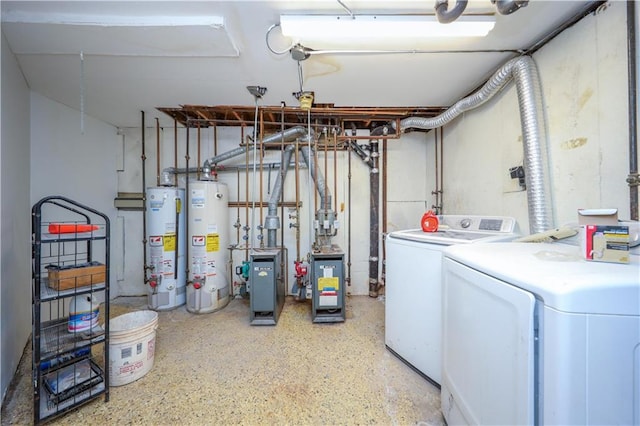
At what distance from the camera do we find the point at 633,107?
114cm

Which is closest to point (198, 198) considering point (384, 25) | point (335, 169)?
point (335, 169)

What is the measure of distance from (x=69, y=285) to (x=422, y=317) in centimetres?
223

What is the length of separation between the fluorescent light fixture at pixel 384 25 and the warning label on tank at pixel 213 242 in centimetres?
218

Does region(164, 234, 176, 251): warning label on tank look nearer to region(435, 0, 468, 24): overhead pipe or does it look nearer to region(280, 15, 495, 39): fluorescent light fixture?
region(280, 15, 495, 39): fluorescent light fixture

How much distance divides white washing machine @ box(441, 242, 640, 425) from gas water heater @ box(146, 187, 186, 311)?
298 cm

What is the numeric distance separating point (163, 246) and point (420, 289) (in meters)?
2.75

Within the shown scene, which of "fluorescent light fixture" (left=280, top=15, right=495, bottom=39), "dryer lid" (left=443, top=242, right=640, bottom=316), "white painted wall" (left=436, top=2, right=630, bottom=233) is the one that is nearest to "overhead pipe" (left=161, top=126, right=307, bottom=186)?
"fluorescent light fixture" (left=280, top=15, right=495, bottom=39)

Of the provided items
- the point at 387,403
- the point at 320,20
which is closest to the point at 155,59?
the point at 320,20

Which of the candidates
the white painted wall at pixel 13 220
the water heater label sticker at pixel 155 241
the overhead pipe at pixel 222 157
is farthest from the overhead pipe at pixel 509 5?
the water heater label sticker at pixel 155 241

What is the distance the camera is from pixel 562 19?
142cm

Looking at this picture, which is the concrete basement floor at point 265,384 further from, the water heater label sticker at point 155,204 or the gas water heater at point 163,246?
the water heater label sticker at point 155,204

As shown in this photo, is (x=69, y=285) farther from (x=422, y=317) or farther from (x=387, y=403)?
(x=422, y=317)

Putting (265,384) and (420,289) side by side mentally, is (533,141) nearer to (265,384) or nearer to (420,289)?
(420,289)

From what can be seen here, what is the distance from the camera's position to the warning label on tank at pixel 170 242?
2.71m
